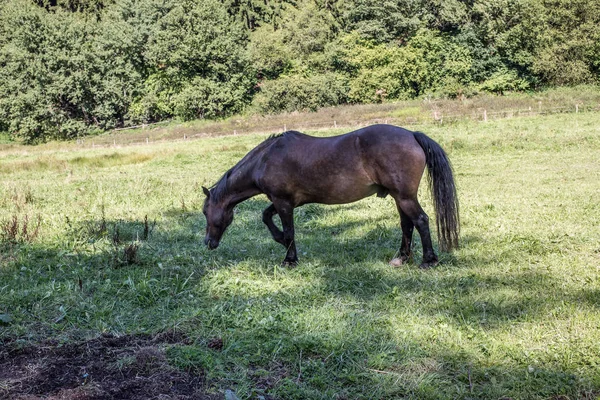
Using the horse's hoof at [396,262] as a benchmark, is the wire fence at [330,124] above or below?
below

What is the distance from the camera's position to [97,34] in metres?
62.0

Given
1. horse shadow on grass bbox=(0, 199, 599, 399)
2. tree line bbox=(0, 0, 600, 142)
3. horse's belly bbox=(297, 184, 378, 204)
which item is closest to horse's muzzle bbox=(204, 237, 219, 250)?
horse shadow on grass bbox=(0, 199, 599, 399)

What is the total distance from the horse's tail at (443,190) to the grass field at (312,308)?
1.51 ft

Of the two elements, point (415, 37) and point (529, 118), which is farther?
point (415, 37)

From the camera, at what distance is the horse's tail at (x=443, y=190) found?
253 inches

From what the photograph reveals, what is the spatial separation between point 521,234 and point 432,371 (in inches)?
180

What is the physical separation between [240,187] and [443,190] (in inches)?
114

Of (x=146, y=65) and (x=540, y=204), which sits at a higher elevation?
(x=146, y=65)

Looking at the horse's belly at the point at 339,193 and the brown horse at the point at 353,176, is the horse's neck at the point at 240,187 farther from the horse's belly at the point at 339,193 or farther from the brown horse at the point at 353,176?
the horse's belly at the point at 339,193

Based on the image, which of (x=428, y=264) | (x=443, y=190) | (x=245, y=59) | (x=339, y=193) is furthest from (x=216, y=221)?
(x=245, y=59)

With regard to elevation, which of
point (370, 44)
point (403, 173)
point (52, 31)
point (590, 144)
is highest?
point (52, 31)

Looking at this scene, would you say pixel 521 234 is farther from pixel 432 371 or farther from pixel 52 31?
pixel 52 31

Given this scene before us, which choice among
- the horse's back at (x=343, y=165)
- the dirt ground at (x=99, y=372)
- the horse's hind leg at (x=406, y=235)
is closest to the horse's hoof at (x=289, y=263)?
the horse's back at (x=343, y=165)

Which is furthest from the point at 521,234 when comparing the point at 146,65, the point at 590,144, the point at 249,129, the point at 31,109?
the point at 146,65
